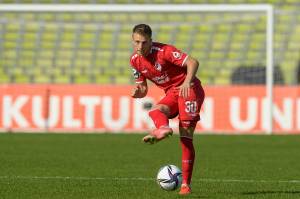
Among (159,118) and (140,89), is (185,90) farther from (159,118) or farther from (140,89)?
(140,89)

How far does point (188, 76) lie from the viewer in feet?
29.3

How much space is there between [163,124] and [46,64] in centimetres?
1604

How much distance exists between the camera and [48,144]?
18.1m

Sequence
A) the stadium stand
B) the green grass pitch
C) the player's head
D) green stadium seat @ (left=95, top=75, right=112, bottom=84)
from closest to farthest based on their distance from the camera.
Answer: the player's head, the green grass pitch, green stadium seat @ (left=95, top=75, right=112, bottom=84), the stadium stand

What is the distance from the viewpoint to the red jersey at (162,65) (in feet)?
30.3

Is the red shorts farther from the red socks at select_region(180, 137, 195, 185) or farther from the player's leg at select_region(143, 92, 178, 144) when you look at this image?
the red socks at select_region(180, 137, 195, 185)

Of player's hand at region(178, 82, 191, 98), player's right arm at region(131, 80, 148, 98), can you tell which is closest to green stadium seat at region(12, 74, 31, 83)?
player's right arm at region(131, 80, 148, 98)

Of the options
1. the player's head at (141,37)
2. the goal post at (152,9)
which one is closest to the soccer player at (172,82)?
the player's head at (141,37)

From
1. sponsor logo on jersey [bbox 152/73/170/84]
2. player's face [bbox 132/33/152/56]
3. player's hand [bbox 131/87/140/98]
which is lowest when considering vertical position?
player's hand [bbox 131/87/140/98]

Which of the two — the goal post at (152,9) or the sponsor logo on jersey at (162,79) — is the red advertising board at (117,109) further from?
the sponsor logo on jersey at (162,79)

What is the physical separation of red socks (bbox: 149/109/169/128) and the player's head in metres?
0.63

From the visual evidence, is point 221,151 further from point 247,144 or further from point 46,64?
point 46,64

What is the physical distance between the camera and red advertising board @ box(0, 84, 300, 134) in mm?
22000

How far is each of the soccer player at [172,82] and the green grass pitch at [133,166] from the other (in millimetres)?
531
